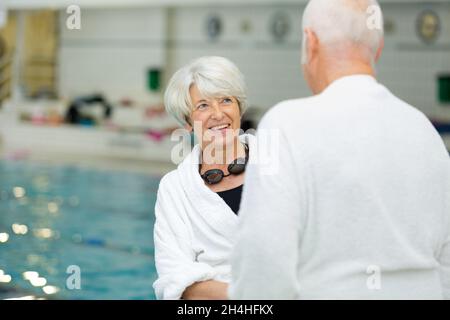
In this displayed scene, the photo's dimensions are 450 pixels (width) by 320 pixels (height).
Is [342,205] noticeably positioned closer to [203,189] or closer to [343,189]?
[343,189]

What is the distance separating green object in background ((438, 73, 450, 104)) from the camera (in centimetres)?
1084

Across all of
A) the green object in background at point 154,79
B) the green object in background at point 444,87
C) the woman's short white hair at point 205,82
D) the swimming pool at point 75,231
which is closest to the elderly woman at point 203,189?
the woman's short white hair at point 205,82

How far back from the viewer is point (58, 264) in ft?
19.4

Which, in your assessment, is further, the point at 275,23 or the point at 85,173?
the point at 275,23

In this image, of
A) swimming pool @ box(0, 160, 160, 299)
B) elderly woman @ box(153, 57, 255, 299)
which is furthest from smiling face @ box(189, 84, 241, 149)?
swimming pool @ box(0, 160, 160, 299)

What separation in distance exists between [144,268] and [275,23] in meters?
8.03

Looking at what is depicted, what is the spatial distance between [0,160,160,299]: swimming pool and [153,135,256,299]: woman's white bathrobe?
2.90 meters

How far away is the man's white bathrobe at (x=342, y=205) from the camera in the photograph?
1416mm

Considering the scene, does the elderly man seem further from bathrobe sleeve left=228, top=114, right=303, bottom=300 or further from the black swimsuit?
the black swimsuit

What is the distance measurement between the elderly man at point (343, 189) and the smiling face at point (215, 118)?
1.59 feet

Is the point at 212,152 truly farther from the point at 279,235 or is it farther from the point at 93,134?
the point at 93,134

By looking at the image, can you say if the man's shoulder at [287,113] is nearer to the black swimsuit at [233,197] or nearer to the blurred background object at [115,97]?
the black swimsuit at [233,197]
